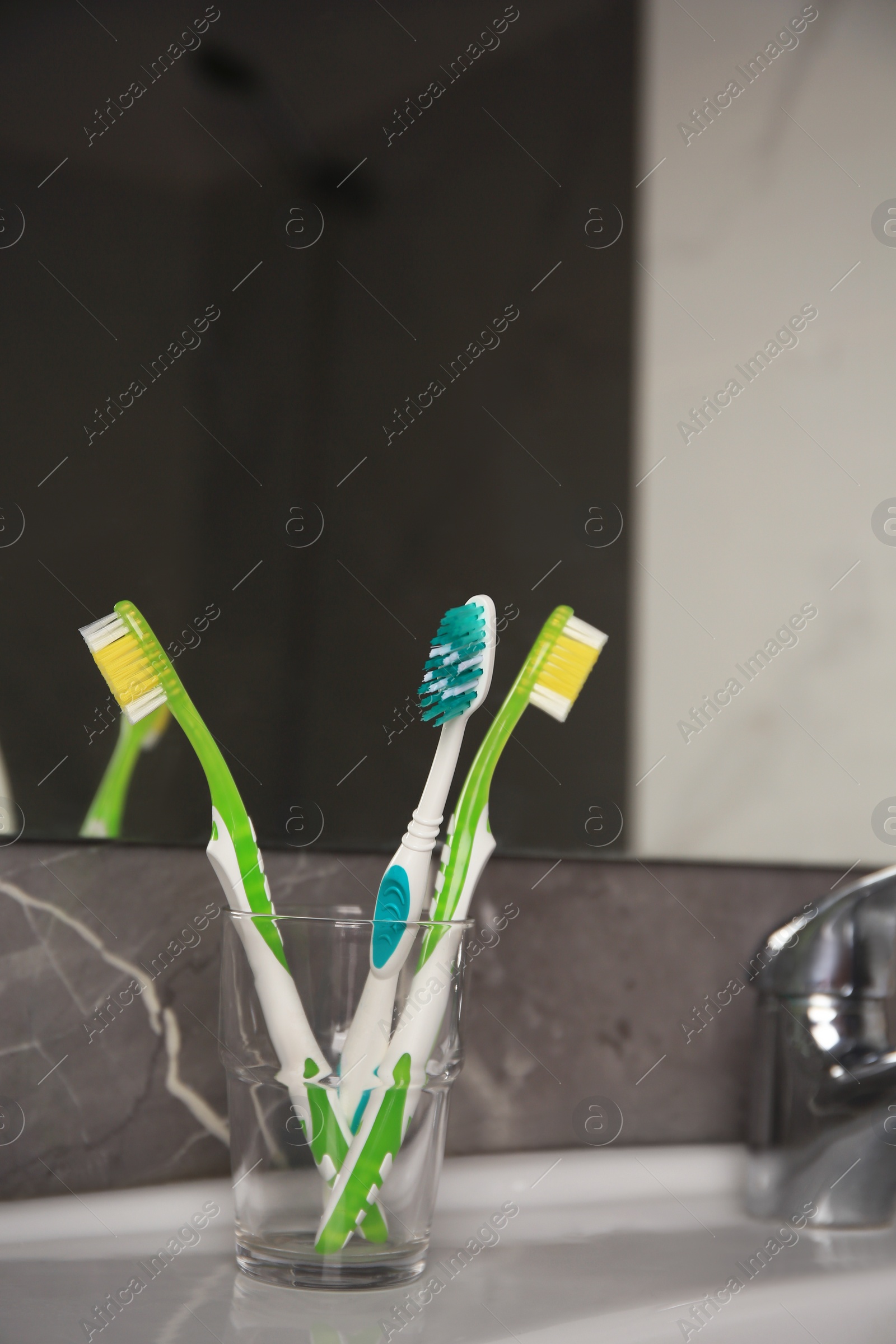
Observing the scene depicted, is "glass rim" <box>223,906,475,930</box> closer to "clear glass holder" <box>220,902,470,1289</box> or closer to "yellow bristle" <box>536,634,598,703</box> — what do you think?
"clear glass holder" <box>220,902,470,1289</box>

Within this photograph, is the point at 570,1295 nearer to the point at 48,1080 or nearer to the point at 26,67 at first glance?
the point at 48,1080

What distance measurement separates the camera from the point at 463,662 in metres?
0.48

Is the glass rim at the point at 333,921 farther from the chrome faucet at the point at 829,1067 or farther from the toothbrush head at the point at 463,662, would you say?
the chrome faucet at the point at 829,1067

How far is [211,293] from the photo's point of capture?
59cm

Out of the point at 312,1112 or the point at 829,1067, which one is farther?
the point at 829,1067

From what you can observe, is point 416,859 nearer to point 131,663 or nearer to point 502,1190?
point 131,663

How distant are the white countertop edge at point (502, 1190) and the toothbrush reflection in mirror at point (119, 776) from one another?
0.16m

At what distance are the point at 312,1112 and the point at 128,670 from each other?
192 mm

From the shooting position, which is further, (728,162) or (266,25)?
(728,162)

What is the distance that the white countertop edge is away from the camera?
493 millimetres

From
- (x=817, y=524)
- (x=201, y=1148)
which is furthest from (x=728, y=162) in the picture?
(x=201, y=1148)

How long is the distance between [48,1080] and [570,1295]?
0.24 m

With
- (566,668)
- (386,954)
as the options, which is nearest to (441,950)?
(386,954)

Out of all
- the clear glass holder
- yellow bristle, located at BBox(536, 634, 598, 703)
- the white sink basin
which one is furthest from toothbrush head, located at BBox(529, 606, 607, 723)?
the white sink basin
